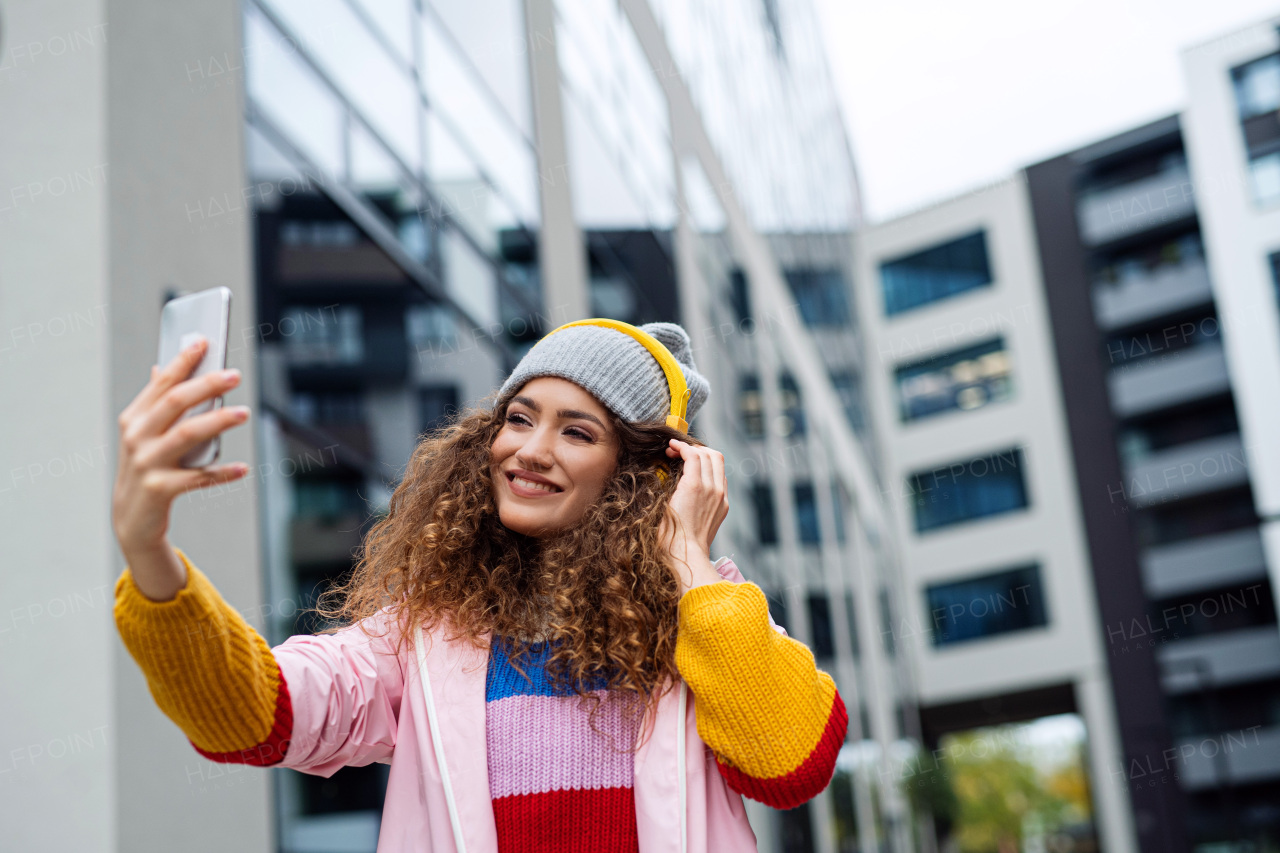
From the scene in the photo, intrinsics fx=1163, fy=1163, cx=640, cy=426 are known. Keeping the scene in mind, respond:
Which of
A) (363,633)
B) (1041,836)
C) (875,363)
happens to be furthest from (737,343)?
(1041,836)

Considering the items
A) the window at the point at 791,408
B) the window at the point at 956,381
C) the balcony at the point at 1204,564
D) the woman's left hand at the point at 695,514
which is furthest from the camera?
A: the window at the point at 956,381

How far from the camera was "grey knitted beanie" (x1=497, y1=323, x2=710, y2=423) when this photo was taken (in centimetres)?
254

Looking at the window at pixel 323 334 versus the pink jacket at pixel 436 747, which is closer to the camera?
the pink jacket at pixel 436 747

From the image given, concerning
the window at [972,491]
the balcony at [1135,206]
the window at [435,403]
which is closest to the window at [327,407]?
the window at [435,403]

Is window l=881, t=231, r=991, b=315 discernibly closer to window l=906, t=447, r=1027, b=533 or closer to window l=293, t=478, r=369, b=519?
window l=906, t=447, r=1027, b=533

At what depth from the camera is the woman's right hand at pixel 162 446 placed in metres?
1.50

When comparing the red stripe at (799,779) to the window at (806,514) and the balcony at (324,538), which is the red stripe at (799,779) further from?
the window at (806,514)

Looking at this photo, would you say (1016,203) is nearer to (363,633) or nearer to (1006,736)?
(1006,736)

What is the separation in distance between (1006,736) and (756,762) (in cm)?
4341

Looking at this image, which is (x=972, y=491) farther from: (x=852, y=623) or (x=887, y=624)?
(x=852, y=623)

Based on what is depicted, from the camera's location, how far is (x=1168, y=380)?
115 ft

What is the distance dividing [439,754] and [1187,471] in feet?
117

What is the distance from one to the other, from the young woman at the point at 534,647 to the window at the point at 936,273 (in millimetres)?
36419

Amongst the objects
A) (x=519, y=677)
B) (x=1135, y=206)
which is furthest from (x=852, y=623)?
(x=1135, y=206)
